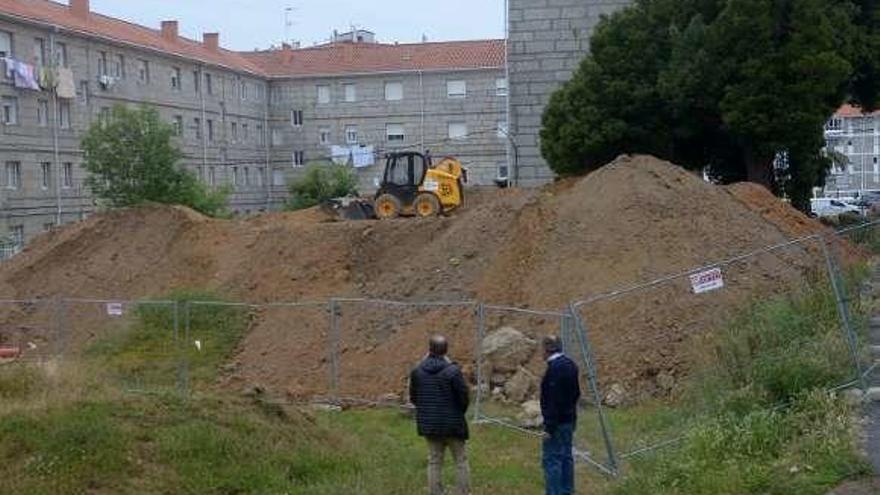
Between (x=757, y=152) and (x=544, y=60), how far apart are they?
13.2 metres

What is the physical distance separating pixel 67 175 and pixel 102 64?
5.87m

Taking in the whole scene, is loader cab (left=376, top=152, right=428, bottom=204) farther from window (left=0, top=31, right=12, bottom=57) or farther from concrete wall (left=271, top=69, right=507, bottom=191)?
concrete wall (left=271, top=69, right=507, bottom=191)

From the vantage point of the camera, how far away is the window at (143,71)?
202ft

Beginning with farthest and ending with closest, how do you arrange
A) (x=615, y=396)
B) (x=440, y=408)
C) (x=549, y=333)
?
(x=549, y=333) → (x=615, y=396) → (x=440, y=408)

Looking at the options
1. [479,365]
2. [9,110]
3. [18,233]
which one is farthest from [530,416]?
[9,110]

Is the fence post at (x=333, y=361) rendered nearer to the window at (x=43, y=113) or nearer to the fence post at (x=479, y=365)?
the fence post at (x=479, y=365)

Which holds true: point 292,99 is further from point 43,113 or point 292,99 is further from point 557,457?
point 557,457

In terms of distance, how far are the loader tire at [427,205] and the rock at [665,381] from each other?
15196 millimetres

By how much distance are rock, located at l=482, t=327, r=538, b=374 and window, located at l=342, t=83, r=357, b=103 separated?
55.2 meters

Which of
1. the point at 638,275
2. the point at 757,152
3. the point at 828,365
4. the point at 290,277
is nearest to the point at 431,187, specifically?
the point at 290,277

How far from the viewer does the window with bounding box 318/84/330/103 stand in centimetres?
7525

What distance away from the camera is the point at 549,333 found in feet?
69.1

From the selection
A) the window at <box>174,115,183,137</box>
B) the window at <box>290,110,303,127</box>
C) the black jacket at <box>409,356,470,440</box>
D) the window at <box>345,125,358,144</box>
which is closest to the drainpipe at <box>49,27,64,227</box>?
the window at <box>174,115,183,137</box>

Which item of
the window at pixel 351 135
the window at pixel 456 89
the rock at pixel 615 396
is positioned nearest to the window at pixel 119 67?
the window at pixel 351 135
